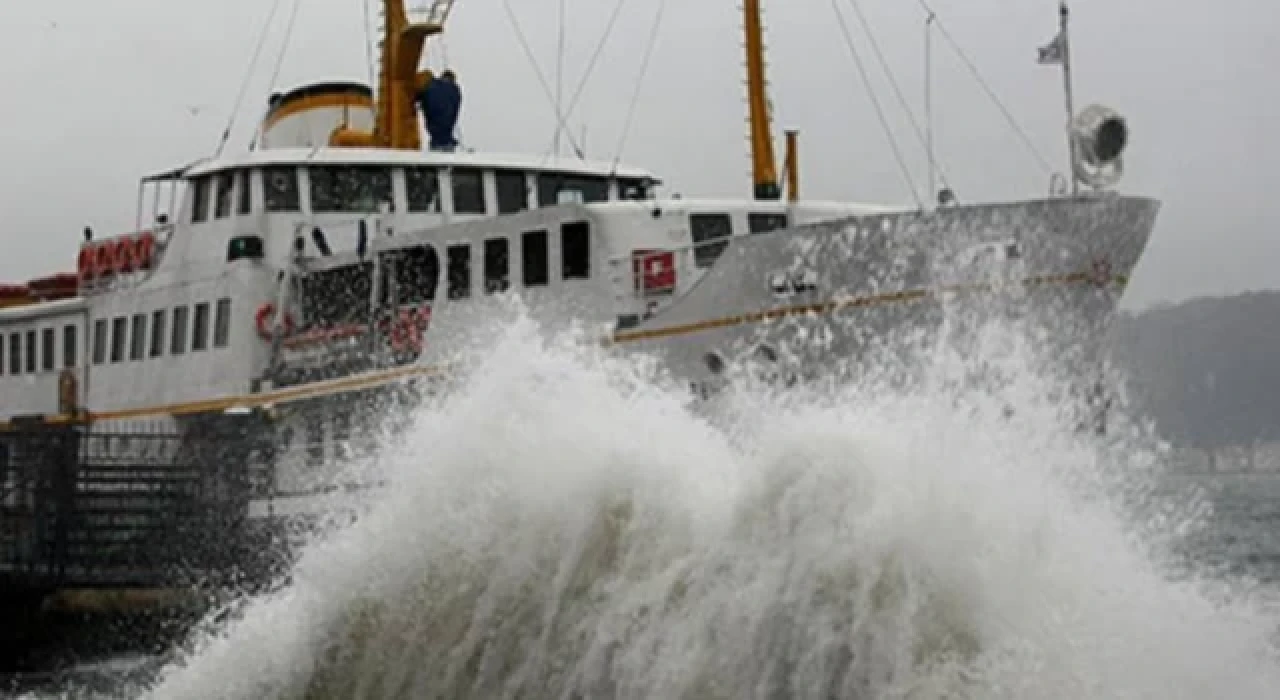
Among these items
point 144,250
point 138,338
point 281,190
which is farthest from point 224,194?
point 138,338

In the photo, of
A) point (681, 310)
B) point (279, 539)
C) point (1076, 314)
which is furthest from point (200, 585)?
point (1076, 314)

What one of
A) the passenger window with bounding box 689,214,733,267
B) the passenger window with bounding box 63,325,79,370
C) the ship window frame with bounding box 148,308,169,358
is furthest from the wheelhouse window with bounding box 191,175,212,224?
the passenger window with bounding box 689,214,733,267

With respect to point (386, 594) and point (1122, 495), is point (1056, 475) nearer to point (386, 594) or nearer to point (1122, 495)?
point (1122, 495)

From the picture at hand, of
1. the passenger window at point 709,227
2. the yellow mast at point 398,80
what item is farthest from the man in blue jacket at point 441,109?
the passenger window at point 709,227

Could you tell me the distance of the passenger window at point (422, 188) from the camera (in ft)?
97.5

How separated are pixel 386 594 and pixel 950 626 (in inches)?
176

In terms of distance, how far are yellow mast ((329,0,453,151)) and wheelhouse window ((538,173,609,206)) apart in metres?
2.70

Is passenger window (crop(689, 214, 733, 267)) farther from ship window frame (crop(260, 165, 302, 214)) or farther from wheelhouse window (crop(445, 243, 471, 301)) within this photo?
ship window frame (crop(260, 165, 302, 214))

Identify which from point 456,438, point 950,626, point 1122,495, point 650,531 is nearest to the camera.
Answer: point 950,626

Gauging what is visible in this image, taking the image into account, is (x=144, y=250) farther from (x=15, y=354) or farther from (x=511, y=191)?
(x=511, y=191)

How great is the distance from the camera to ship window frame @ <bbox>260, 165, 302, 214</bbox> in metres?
29.3

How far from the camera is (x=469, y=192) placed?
30109mm

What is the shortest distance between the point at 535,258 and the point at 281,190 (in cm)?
612

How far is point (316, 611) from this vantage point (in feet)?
44.3
